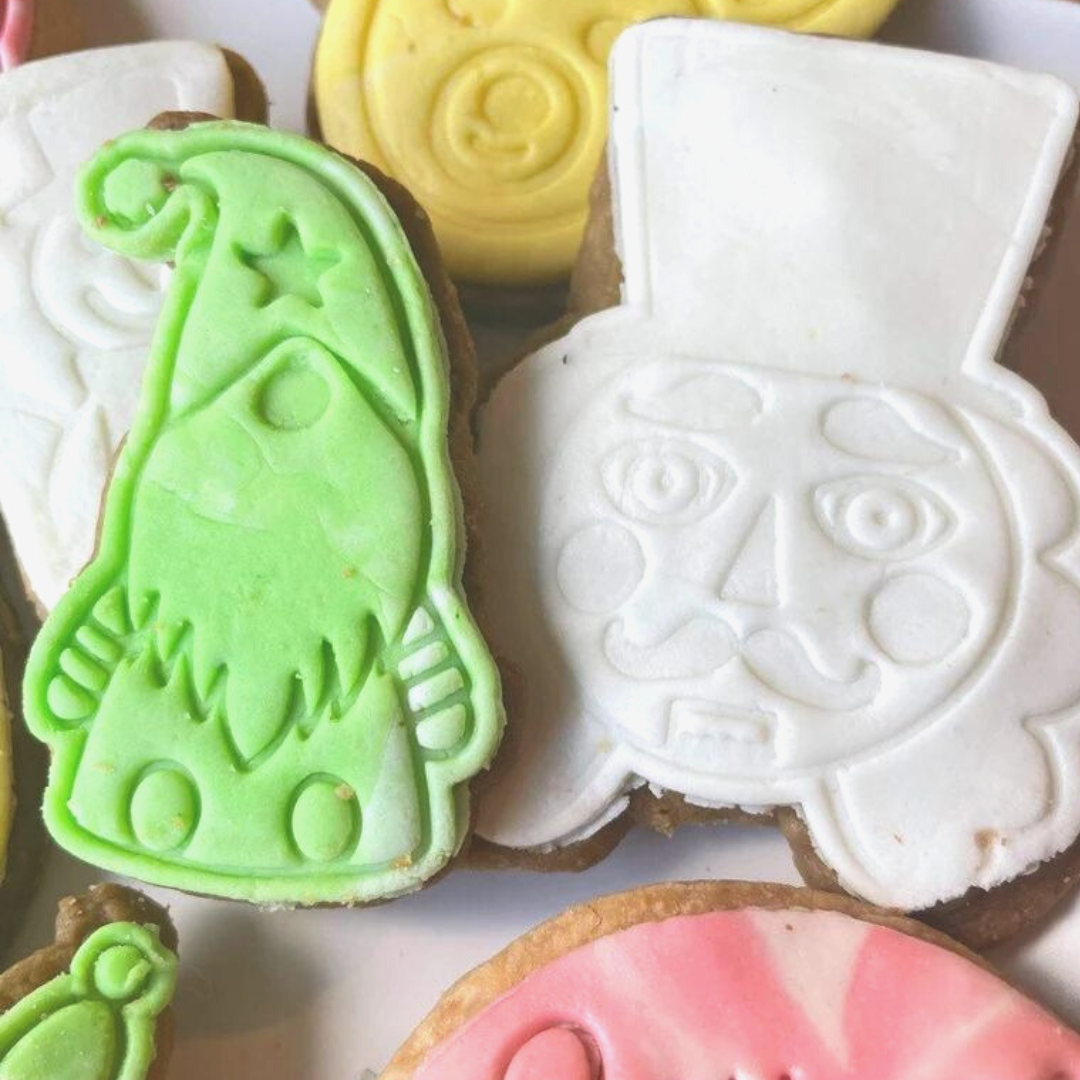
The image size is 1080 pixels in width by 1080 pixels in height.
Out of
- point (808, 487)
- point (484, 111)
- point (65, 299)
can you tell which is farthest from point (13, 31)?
point (808, 487)

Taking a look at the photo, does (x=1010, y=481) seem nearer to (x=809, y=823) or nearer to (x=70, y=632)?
(x=809, y=823)

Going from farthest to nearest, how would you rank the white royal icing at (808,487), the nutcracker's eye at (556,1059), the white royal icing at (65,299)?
the white royal icing at (65,299), the white royal icing at (808,487), the nutcracker's eye at (556,1059)

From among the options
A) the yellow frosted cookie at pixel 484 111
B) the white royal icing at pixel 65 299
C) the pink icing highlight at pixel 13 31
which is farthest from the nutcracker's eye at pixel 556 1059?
the pink icing highlight at pixel 13 31

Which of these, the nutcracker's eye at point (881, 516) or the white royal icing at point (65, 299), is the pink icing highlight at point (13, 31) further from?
the nutcracker's eye at point (881, 516)

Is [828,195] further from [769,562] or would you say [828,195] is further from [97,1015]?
[97,1015]

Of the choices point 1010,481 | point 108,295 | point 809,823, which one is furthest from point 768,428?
point 108,295

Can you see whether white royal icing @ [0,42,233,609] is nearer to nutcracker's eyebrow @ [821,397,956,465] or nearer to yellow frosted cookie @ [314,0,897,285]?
yellow frosted cookie @ [314,0,897,285]
